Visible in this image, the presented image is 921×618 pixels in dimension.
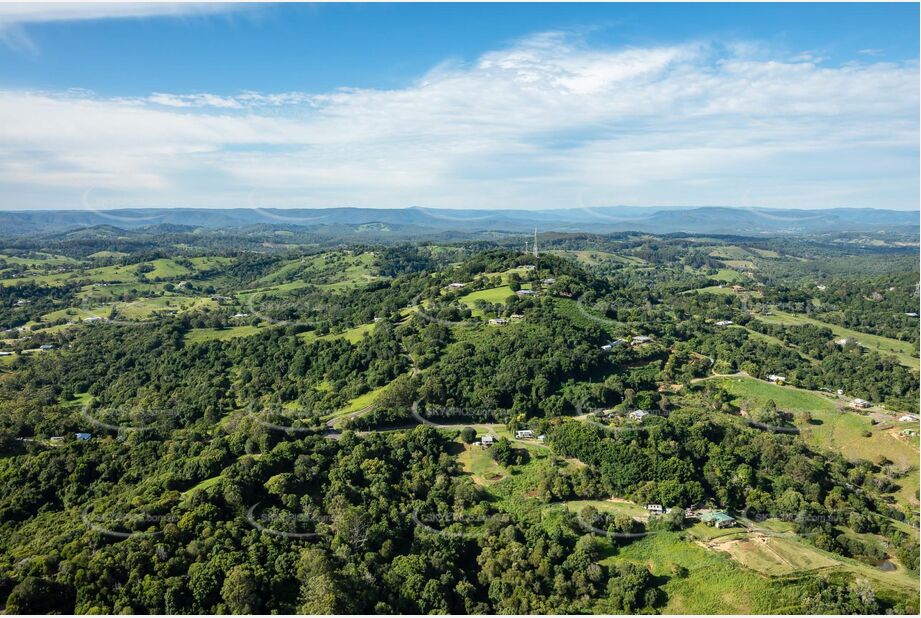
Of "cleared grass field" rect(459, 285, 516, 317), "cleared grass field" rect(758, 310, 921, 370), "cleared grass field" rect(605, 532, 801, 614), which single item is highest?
"cleared grass field" rect(459, 285, 516, 317)

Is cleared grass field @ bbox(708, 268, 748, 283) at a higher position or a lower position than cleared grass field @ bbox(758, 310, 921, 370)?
higher

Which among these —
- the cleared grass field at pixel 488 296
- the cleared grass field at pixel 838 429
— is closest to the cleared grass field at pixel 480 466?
the cleared grass field at pixel 838 429

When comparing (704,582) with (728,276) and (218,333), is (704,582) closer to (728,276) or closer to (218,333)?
(218,333)

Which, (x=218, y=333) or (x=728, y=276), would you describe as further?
(x=728, y=276)

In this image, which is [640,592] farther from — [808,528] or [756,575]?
[808,528]

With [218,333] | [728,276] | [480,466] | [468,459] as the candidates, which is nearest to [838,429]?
[480,466]

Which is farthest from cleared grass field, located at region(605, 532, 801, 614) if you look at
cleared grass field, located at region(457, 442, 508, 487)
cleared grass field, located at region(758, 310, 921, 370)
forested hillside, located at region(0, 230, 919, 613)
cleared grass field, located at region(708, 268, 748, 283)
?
cleared grass field, located at region(708, 268, 748, 283)

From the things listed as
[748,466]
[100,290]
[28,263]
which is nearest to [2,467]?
[748,466]

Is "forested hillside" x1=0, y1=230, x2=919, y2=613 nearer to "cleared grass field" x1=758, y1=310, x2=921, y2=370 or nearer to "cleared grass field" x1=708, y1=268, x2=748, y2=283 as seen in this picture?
"cleared grass field" x1=758, y1=310, x2=921, y2=370
